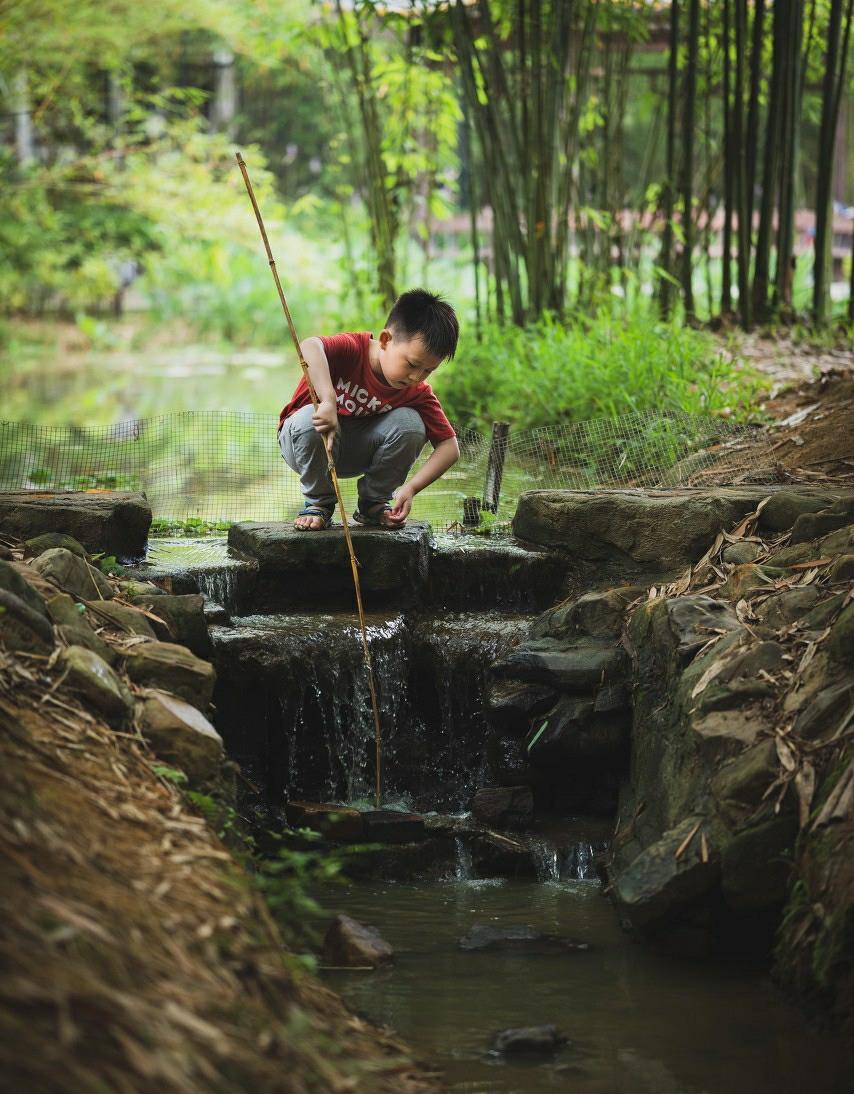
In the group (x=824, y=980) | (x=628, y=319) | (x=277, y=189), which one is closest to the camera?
(x=824, y=980)

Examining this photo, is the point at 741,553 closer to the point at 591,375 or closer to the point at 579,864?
the point at 579,864

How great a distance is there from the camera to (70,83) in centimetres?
1501

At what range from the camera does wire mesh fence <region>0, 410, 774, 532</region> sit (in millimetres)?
4730

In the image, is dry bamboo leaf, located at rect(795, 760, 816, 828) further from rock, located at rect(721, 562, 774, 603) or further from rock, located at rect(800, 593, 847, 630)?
rock, located at rect(721, 562, 774, 603)

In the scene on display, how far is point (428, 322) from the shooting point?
3627mm

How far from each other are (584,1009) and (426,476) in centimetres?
192

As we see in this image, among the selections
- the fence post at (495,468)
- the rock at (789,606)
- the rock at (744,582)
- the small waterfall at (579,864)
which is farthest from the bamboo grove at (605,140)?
the small waterfall at (579,864)

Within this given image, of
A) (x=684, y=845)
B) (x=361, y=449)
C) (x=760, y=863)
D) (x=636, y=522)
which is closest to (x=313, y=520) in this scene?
(x=361, y=449)

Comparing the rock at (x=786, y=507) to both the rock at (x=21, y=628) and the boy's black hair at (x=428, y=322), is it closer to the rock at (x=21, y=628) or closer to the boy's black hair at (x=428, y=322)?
the boy's black hair at (x=428, y=322)

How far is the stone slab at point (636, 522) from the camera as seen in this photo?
3.83 meters

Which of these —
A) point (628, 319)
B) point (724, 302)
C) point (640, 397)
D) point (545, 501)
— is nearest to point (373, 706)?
point (545, 501)

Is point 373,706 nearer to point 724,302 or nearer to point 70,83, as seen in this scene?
point 724,302

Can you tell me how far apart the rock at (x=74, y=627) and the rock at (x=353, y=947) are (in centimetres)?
72

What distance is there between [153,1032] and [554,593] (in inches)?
109
